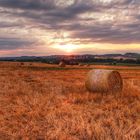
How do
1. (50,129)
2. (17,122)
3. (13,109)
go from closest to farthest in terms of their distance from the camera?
1. (50,129)
2. (17,122)
3. (13,109)

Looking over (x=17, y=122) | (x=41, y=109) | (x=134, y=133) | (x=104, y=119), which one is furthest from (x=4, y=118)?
(x=134, y=133)

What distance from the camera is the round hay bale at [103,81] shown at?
15750 mm

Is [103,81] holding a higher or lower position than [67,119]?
higher

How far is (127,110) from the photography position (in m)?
10.1

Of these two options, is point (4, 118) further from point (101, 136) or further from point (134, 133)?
point (134, 133)

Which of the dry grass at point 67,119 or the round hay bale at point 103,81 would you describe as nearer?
the dry grass at point 67,119

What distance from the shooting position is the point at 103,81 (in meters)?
15.9

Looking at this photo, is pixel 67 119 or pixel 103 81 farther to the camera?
pixel 103 81

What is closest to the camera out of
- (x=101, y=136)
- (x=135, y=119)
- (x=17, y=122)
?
(x=101, y=136)

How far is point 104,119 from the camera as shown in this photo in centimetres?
871

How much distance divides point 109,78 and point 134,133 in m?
8.87

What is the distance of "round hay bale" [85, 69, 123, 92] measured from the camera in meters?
15.8

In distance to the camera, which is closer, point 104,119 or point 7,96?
point 104,119

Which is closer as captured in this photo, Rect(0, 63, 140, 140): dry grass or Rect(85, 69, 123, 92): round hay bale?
Rect(0, 63, 140, 140): dry grass
